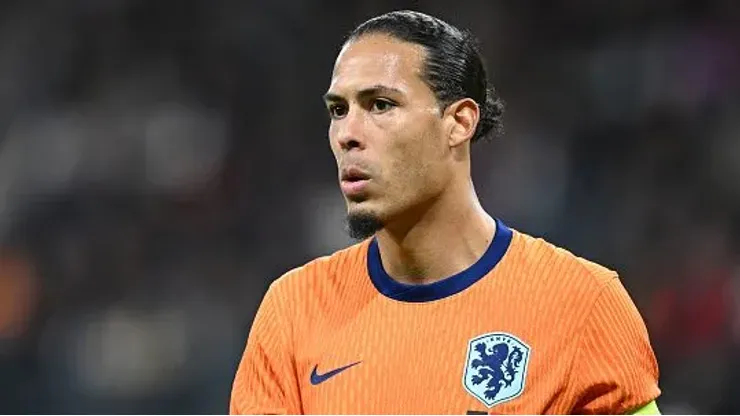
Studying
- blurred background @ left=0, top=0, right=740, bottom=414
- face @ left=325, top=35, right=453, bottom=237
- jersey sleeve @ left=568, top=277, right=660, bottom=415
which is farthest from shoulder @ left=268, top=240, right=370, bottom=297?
blurred background @ left=0, top=0, right=740, bottom=414

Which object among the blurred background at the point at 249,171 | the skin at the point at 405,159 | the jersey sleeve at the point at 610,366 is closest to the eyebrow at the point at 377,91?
the skin at the point at 405,159

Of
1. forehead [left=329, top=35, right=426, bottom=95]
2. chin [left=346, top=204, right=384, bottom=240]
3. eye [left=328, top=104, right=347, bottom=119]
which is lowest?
chin [left=346, top=204, right=384, bottom=240]

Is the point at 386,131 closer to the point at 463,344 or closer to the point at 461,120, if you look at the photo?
the point at 461,120

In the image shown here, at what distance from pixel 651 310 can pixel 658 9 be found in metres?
1.85

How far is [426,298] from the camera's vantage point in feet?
9.62

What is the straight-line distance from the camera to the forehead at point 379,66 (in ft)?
9.62

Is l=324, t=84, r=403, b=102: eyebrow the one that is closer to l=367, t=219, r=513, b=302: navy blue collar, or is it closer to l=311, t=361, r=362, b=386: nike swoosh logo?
→ l=367, t=219, r=513, b=302: navy blue collar

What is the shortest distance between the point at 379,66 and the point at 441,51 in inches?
6.9

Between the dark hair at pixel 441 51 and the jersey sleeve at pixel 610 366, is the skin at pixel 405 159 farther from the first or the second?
the jersey sleeve at pixel 610 366

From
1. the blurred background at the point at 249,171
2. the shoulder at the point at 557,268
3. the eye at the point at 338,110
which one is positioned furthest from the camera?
the blurred background at the point at 249,171

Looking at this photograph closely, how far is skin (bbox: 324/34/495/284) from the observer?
291 centimetres

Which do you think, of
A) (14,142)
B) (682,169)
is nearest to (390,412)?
(682,169)

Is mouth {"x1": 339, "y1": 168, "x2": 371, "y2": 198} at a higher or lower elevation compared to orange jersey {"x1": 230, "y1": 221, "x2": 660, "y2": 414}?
higher

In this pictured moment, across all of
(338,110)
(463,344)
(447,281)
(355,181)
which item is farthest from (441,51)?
(463,344)
